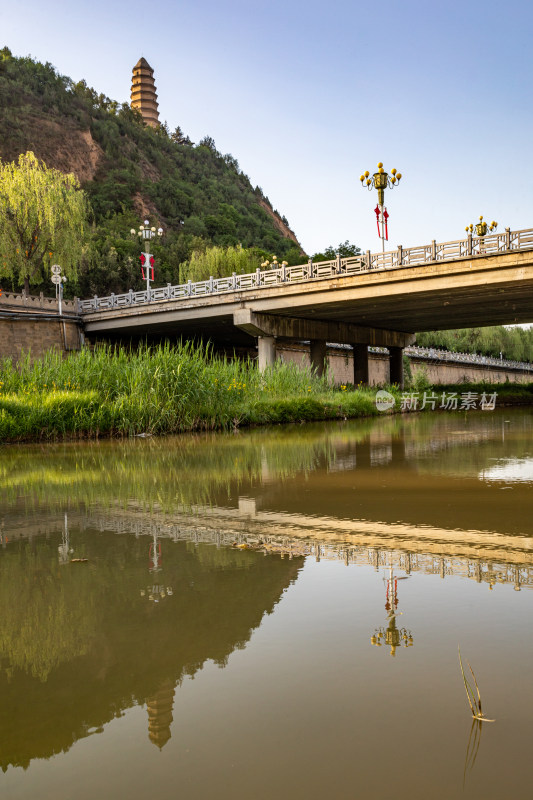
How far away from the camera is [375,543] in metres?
4.93

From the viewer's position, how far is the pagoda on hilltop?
171 m

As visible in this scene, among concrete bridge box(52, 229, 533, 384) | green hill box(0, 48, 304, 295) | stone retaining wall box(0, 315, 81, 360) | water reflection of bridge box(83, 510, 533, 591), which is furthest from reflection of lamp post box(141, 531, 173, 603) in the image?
green hill box(0, 48, 304, 295)

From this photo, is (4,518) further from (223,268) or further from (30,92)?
(30,92)

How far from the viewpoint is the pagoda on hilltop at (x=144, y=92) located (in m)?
171

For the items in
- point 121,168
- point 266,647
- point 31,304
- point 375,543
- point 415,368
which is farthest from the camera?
point 121,168

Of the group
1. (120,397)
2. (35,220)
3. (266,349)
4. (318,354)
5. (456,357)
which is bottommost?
(120,397)

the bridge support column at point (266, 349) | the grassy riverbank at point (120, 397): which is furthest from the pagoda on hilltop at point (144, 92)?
the grassy riverbank at point (120, 397)

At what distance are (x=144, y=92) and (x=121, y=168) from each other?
215 ft

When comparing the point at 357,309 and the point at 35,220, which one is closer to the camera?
the point at 357,309

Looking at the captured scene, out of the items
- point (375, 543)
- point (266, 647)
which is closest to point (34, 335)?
point (375, 543)

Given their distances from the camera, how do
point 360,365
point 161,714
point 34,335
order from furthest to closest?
point 360,365, point 34,335, point 161,714

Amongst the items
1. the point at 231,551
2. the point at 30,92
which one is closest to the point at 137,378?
the point at 231,551

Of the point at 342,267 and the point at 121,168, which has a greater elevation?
the point at 121,168

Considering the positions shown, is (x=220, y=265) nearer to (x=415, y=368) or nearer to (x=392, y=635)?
(x=415, y=368)
